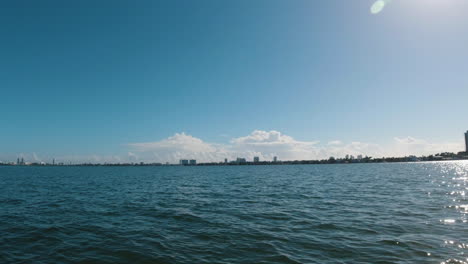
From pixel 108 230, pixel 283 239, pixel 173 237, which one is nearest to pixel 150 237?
pixel 173 237

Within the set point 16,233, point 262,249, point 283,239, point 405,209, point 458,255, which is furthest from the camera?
point 405,209

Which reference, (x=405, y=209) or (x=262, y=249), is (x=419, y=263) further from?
(x=405, y=209)

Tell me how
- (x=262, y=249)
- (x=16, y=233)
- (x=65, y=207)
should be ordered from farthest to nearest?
(x=65, y=207), (x=16, y=233), (x=262, y=249)

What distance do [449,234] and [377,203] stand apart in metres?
11.4

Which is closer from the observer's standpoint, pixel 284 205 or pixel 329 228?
pixel 329 228

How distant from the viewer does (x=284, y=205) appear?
85.2 ft

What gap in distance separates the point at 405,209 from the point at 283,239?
1584 cm

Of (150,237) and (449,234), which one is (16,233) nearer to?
(150,237)

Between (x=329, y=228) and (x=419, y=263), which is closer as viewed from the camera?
(x=419, y=263)

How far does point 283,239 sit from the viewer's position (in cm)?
1480

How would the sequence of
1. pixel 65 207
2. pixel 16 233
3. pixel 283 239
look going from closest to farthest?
pixel 283 239
pixel 16 233
pixel 65 207

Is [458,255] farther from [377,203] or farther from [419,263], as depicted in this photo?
[377,203]

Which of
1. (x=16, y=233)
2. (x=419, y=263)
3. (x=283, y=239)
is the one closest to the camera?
(x=419, y=263)

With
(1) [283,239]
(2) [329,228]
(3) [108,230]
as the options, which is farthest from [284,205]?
(3) [108,230]
